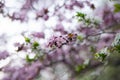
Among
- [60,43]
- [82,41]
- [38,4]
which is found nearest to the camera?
[60,43]

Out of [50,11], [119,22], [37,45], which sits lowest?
[37,45]

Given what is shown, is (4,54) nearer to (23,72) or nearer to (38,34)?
(23,72)

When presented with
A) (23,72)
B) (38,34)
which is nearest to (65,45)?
(38,34)

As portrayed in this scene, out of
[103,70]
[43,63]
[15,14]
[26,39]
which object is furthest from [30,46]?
[103,70]

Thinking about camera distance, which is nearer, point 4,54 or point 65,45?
point 4,54

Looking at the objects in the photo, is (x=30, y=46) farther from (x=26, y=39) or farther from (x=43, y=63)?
(x=43, y=63)

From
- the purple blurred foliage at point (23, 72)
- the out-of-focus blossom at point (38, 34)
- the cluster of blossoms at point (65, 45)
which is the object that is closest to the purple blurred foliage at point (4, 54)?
the cluster of blossoms at point (65, 45)

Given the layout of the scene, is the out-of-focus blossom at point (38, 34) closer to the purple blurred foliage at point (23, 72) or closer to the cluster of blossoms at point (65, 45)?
the cluster of blossoms at point (65, 45)

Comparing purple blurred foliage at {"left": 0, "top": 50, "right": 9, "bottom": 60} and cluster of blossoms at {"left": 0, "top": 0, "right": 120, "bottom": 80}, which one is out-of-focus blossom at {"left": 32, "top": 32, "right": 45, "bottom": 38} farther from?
purple blurred foliage at {"left": 0, "top": 50, "right": 9, "bottom": 60}
